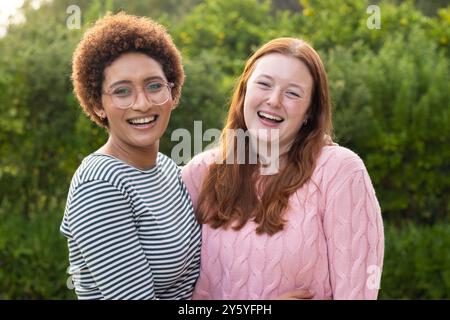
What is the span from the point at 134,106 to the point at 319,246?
0.91 m

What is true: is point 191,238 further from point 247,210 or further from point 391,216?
point 391,216

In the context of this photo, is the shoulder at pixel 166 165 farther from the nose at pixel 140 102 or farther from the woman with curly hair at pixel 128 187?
the nose at pixel 140 102

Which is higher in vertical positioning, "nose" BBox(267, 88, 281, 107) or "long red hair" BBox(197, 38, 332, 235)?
"nose" BBox(267, 88, 281, 107)

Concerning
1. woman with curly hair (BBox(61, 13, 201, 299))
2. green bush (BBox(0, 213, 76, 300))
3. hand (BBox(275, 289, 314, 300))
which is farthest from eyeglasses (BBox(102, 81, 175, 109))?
green bush (BBox(0, 213, 76, 300))

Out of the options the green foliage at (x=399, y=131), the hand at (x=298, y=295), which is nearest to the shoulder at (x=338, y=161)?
the hand at (x=298, y=295)

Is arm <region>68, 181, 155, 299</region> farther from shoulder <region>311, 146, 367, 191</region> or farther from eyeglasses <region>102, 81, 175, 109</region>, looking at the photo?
shoulder <region>311, 146, 367, 191</region>

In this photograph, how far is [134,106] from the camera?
9.98 feet

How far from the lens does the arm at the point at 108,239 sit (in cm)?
281

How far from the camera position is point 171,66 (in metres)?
3.25

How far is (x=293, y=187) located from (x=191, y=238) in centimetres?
46

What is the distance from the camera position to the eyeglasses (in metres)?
3.04

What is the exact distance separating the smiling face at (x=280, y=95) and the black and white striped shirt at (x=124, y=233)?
1.64 ft

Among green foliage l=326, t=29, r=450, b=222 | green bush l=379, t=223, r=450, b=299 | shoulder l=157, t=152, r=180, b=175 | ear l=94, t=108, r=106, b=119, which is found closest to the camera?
ear l=94, t=108, r=106, b=119

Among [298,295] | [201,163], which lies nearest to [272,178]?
[201,163]
